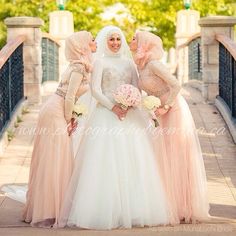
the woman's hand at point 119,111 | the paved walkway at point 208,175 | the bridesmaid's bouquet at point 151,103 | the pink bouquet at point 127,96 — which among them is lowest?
the paved walkway at point 208,175

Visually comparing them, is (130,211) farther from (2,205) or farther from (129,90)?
(2,205)

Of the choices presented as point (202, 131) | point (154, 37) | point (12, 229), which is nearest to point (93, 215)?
point (12, 229)

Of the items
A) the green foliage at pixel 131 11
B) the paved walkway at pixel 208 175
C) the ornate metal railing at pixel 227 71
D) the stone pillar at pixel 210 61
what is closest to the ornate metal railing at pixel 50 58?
the paved walkway at pixel 208 175

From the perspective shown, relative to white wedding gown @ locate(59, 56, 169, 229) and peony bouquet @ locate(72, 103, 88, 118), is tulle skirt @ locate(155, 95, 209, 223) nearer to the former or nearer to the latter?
white wedding gown @ locate(59, 56, 169, 229)

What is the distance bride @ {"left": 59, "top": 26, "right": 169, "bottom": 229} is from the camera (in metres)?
7.38

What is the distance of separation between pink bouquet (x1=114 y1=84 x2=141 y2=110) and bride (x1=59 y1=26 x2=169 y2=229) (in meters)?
0.12

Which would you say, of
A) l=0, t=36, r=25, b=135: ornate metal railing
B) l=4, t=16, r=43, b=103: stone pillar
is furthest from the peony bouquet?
l=4, t=16, r=43, b=103: stone pillar

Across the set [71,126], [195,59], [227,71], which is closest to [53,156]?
[71,126]

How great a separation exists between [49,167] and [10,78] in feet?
19.9

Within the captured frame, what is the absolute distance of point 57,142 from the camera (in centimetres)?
786

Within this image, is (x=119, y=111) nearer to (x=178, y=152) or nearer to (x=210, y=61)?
(x=178, y=152)

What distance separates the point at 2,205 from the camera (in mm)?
8656

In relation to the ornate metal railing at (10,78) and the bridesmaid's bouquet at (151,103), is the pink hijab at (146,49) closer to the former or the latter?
the bridesmaid's bouquet at (151,103)

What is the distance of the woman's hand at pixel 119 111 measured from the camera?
7.65 m
